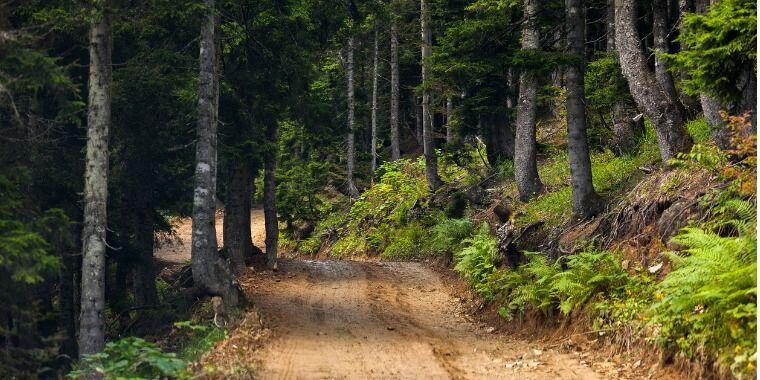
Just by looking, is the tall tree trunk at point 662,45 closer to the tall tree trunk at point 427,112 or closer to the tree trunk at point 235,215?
the tall tree trunk at point 427,112

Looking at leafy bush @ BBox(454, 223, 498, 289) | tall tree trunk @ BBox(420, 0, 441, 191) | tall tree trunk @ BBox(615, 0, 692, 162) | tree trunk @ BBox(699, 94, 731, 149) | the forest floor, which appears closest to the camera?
the forest floor

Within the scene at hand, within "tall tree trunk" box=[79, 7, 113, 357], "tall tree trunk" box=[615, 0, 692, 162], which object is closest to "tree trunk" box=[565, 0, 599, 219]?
"tall tree trunk" box=[615, 0, 692, 162]

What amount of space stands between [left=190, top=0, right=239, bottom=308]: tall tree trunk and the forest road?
52.8 inches

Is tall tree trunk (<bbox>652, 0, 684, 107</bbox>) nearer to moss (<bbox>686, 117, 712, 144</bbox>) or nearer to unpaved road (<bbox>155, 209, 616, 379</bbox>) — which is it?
moss (<bbox>686, 117, 712, 144</bbox>)

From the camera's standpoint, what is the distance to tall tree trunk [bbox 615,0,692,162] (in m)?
14.7

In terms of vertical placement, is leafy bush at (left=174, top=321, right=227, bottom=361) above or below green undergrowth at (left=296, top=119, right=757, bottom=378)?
below

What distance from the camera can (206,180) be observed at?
16078mm

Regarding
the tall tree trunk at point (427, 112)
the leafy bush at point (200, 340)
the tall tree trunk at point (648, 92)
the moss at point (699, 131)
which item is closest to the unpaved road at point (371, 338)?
the leafy bush at point (200, 340)

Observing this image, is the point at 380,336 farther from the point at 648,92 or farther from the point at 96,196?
the point at 648,92

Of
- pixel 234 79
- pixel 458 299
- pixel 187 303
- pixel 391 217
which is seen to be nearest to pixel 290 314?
pixel 187 303

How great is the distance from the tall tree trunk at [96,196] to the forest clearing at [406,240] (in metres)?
0.04

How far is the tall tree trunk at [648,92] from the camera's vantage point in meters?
14.7

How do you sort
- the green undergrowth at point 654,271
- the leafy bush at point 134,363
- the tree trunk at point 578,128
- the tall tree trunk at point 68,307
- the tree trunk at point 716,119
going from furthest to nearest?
the tall tree trunk at point 68,307
the tree trunk at point 578,128
the tree trunk at point 716,119
the leafy bush at point 134,363
the green undergrowth at point 654,271

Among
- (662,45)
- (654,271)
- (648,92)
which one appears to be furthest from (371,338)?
(662,45)
